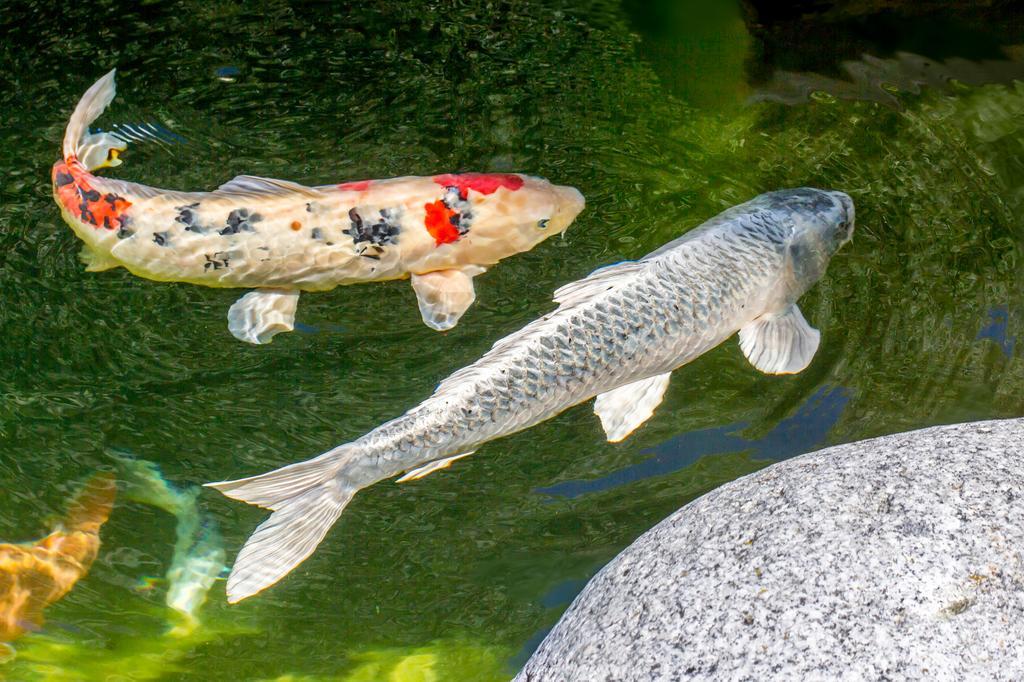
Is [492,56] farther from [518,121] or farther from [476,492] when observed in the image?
[476,492]

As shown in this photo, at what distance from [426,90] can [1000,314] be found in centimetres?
351

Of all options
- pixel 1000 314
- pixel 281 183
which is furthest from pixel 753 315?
pixel 281 183

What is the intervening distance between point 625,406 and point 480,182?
1.44 meters

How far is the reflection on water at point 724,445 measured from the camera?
4645mm

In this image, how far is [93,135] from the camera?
5699 millimetres

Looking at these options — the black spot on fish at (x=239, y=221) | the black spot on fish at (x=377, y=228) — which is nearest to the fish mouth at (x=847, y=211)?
the black spot on fish at (x=377, y=228)

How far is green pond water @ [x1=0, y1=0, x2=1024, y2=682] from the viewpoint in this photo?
4.42 metres

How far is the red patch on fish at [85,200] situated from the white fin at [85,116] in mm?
107

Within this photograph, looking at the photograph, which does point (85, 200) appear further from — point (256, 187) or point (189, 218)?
point (256, 187)

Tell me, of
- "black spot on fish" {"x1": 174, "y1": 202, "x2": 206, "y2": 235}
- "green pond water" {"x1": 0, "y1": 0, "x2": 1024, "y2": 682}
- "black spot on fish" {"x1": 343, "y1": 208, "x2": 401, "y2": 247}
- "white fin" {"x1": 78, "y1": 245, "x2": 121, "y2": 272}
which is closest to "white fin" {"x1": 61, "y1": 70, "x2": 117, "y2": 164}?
"green pond water" {"x1": 0, "y1": 0, "x2": 1024, "y2": 682}

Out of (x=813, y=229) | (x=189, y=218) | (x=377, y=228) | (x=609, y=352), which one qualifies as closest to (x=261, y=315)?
(x=189, y=218)

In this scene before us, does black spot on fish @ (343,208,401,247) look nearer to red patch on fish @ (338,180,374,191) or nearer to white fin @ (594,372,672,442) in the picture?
red patch on fish @ (338,180,374,191)

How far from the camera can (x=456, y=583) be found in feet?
14.6

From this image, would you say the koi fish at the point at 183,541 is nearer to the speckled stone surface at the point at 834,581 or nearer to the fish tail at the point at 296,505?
the fish tail at the point at 296,505
